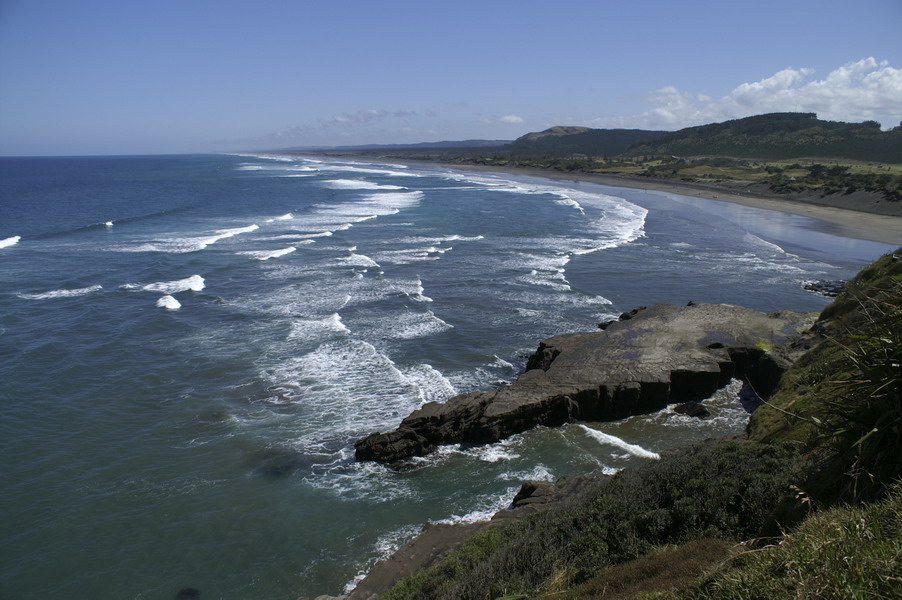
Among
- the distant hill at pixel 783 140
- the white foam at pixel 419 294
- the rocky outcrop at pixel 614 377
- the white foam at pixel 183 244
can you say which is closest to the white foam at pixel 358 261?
the white foam at pixel 419 294

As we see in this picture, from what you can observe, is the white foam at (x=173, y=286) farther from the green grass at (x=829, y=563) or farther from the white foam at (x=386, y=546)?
the green grass at (x=829, y=563)

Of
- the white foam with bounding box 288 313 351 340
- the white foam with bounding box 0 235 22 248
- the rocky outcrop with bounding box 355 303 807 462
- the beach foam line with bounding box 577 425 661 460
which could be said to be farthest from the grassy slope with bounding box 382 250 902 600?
the white foam with bounding box 0 235 22 248

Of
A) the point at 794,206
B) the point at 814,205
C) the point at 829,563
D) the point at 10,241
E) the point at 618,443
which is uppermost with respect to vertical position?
the point at 814,205

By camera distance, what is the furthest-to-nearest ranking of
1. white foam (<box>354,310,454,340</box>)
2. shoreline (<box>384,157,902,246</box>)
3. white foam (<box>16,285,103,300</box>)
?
shoreline (<box>384,157,902,246</box>) < white foam (<box>16,285,103,300</box>) < white foam (<box>354,310,454,340</box>)

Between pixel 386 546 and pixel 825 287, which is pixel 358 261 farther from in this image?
pixel 386 546

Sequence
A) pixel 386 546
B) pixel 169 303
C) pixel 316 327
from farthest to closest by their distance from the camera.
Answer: pixel 169 303 → pixel 316 327 → pixel 386 546

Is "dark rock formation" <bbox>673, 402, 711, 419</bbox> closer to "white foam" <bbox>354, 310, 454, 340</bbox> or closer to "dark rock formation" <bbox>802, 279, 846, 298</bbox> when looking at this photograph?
"white foam" <bbox>354, 310, 454, 340</bbox>

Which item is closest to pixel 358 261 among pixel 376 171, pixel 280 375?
pixel 280 375

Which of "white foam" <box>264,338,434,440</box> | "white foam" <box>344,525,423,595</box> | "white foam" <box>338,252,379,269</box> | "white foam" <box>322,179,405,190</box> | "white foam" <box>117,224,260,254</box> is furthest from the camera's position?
"white foam" <box>322,179,405,190</box>
